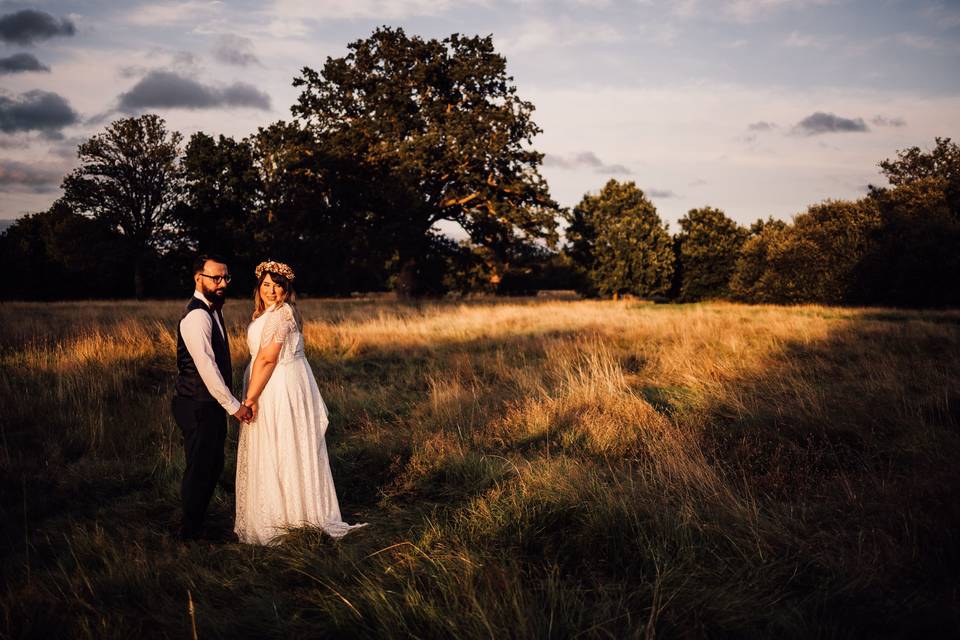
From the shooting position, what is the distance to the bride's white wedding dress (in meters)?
4.06

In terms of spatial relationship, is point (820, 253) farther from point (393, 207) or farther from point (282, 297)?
point (282, 297)

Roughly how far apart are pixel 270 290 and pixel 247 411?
0.89m

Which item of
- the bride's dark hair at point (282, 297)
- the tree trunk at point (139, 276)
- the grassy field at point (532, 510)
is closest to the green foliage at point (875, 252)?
the grassy field at point (532, 510)

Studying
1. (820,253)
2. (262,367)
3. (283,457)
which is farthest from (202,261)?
(820,253)

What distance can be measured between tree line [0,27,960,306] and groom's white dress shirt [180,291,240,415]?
2177 cm

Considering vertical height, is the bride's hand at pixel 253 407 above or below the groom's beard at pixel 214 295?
below

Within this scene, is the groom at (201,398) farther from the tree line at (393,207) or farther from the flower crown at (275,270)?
the tree line at (393,207)

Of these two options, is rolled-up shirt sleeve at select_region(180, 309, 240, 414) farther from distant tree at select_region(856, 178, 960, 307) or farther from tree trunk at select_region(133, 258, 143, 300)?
tree trunk at select_region(133, 258, 143, 300)

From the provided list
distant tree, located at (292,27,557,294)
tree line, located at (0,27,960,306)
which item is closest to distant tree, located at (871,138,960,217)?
tree line, located at (0,27,960,306)

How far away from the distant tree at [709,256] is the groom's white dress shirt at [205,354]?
1932 inches

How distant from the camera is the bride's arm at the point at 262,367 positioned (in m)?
4.02

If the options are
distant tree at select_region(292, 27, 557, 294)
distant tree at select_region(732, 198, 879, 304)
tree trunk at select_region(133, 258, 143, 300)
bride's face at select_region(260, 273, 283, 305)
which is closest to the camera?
bride's face at select_region(260, 273, 283, 305)

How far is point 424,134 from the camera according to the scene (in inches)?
985

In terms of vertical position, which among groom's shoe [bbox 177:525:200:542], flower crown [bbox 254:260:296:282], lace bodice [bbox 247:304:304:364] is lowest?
groom's shoe [bbox 177:525:200:542]
